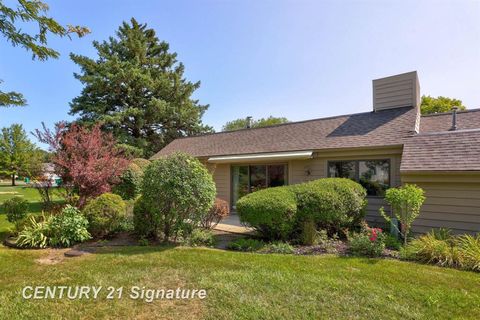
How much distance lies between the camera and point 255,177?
41.1 ft

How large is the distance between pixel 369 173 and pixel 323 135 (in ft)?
8.65

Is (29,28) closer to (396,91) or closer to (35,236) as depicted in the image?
(35,236)

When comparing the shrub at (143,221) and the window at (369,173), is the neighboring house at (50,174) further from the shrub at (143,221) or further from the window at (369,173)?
the window at (369,173)

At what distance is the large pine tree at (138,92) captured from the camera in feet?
70.6

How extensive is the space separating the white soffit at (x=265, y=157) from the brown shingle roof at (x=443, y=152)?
341 cm

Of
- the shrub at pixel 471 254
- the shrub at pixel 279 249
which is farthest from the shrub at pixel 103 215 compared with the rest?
the shrub at pixel 471 254

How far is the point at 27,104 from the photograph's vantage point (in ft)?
25.5

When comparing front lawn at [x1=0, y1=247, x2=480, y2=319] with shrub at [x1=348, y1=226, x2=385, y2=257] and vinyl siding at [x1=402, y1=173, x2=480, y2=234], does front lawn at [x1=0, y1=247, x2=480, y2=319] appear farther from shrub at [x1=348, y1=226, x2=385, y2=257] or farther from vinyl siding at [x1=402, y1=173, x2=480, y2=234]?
vinyl siding at [x1=402, y1=173, x2=480, y2=234]

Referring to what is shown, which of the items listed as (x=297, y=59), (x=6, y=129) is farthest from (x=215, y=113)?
(x=6, y=129)

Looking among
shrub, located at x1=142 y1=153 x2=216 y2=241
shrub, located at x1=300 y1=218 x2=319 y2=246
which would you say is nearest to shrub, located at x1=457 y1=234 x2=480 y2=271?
shrub, located at x1=300 y1=218 x2=319 y2=246

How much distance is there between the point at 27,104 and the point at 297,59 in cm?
1088

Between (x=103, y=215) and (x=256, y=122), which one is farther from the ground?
(x=256, y=122)

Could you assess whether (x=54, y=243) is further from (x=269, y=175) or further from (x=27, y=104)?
(x=269, y=175)

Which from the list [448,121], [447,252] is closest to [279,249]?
[447,252]
